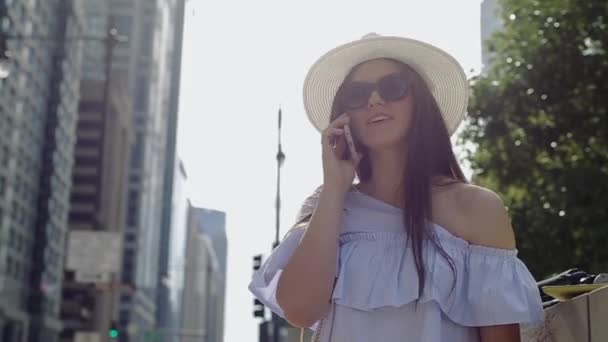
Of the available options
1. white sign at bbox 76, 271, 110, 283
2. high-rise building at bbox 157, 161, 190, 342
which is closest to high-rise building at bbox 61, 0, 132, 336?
high-rise building at bbox 157, 161, 190, 342

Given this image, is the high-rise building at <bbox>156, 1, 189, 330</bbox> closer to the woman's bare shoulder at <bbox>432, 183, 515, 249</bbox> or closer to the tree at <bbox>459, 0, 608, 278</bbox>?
the tree at <bbox>459, 0, 608, 278</bbox>

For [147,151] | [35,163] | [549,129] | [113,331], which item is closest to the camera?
[549,129]

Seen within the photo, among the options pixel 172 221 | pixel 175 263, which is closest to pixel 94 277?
pixel 172 221

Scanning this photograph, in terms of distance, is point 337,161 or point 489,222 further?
point 337,161

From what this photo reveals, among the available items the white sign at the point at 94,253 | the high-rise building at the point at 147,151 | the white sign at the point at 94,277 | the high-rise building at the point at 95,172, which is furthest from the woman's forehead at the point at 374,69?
the high-rise building at the point at 147,151

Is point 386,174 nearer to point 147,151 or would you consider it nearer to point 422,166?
point 422,166

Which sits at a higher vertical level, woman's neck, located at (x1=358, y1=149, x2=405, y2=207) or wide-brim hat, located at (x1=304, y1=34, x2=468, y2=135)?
wide-brim hat, located at (x1=304, y1=34, x2=468, y2=135)

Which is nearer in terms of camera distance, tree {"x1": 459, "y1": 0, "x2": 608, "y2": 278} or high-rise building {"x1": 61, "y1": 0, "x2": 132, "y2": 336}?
tree {"x1": 459, "y1": 0, "x2": 608, "y2": 278}

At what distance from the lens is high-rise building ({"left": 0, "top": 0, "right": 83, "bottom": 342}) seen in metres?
63.2

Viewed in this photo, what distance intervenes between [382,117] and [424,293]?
23.2 inches

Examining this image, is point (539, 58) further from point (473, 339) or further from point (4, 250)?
point (4, 250)

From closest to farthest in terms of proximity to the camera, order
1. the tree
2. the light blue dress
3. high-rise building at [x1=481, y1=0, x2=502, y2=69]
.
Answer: the light blue dress
the tree
high-rise building at [x1=481, y1=0, x2=502, y2=69]

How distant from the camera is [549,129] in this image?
1742cm

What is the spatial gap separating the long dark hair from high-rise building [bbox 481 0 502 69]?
53.7 ft
